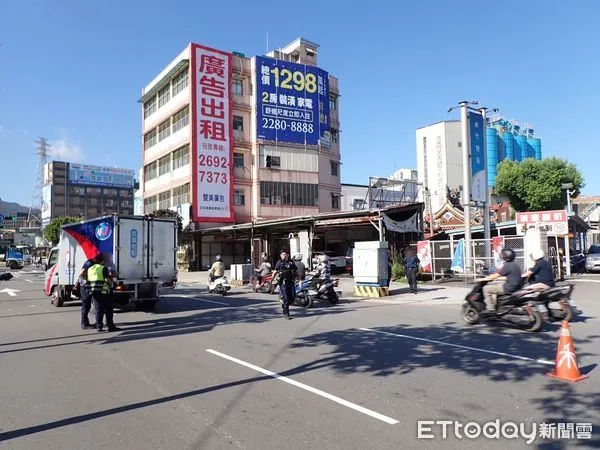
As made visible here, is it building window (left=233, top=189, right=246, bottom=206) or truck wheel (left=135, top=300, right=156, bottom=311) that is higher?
building window (left=233, top=189, right=246, bottom=206)

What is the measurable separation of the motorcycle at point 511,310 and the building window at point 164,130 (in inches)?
1553

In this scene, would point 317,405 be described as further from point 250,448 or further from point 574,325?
point 574,325

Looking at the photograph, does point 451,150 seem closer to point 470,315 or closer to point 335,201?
point 335,201

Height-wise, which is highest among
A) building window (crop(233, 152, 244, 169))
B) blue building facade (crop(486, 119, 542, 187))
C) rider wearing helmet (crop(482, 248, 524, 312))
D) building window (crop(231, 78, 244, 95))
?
blue building facade (crop(486, 119, 542, 187))

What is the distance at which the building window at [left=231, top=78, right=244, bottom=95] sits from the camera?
42500mm

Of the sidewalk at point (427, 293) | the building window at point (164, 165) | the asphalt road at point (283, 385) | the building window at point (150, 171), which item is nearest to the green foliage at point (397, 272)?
the sidewalk at point (427, 293)

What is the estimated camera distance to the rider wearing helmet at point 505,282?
9867 millimetres

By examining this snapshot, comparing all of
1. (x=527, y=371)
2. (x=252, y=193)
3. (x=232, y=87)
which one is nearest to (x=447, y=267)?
(x=527, y=371)

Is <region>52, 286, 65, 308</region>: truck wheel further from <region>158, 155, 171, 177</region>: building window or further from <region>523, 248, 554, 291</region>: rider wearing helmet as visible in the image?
<region>158, 155, 171, 177</region>: building window

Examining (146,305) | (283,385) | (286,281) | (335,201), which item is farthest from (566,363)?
(335,201)

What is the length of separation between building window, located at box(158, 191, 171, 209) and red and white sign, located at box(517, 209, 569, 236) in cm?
3124

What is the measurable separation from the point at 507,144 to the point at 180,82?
185 feet

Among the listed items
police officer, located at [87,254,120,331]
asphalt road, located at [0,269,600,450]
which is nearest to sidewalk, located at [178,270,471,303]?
asphalt road, located at [0,269,600,450]

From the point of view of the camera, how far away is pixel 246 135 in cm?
4284
